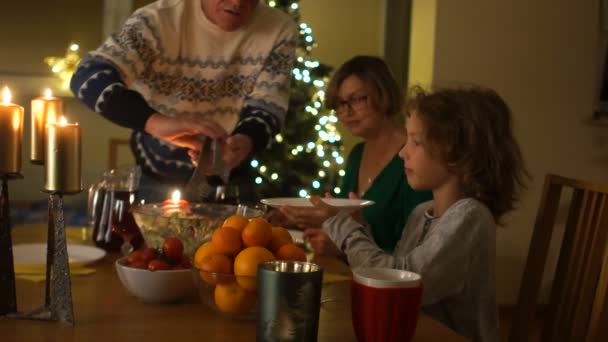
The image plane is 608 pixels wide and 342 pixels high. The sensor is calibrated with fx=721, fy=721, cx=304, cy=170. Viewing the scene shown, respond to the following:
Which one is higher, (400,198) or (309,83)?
(309,83)

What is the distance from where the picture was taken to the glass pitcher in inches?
61.4

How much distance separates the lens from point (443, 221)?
141 cm

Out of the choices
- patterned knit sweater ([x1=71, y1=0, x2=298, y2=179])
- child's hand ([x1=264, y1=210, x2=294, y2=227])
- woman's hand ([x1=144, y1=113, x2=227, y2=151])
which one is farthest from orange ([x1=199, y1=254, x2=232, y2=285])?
patterned knit sweater ([x1=71, y1=0, x2=298, y2=179])

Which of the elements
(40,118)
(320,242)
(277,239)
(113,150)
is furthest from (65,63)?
(277,239)

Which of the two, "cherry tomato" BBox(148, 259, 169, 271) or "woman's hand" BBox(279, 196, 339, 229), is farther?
"woman's hand" BBox(279, 196, 339, 229)

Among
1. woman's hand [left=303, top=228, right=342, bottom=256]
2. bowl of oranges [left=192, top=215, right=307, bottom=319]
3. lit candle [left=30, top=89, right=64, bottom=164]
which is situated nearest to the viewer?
bowl of oranges [left=192, top=215, right=307, bottom=319]

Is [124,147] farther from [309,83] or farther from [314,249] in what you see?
[314,249]

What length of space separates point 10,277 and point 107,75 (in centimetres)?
81

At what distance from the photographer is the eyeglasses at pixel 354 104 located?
232 cm

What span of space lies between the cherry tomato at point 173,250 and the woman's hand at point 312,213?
0.44 meters

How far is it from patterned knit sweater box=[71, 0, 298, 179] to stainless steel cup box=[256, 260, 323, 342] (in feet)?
3.29

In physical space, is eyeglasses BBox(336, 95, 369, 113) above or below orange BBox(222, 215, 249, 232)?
above

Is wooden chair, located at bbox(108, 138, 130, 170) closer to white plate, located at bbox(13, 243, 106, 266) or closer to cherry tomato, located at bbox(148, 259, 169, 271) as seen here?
white plate, located at bbox(13, 243, 106, 266)

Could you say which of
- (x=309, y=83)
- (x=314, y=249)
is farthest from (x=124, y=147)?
(x=314, y=249)
